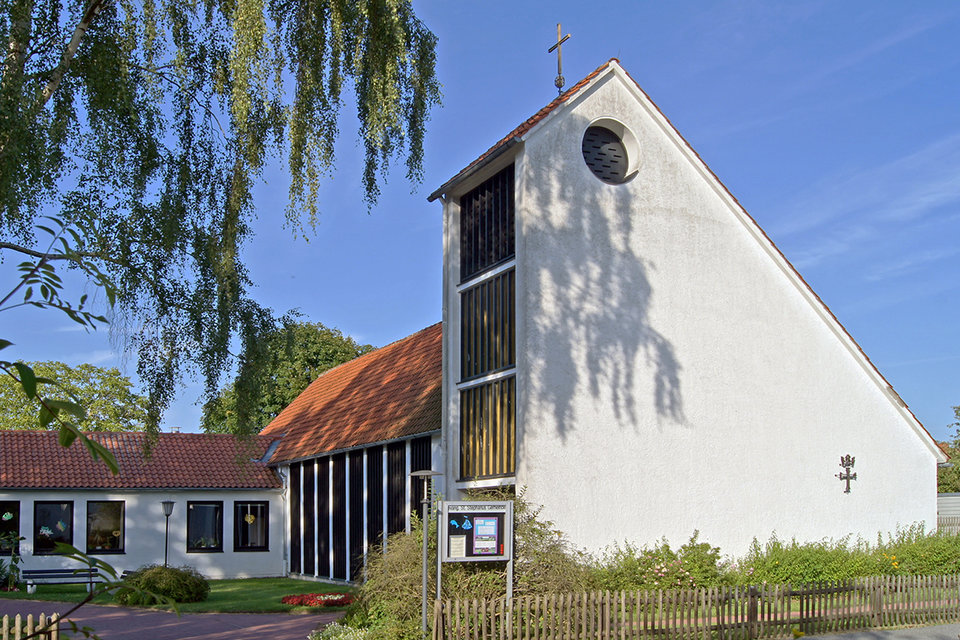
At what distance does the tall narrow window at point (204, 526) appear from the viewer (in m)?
29.1

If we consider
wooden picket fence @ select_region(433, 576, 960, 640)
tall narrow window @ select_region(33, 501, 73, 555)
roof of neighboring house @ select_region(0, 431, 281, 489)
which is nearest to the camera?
wooden picket fence @ select_region(433, 576, 960, 640)

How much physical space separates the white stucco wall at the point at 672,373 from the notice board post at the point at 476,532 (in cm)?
222

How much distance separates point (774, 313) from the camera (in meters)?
19.4

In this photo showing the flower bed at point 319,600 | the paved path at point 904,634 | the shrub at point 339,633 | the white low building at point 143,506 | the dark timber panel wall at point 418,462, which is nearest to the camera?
the shrub at point 339,633

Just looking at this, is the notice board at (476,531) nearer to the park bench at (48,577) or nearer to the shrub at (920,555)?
the shrub at (920,555)

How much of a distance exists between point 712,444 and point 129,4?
489 inches

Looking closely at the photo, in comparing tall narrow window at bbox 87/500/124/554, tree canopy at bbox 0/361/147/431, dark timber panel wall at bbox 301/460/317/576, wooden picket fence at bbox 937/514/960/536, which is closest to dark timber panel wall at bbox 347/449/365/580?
dark timber panel wall at bbox 301/460/317/576

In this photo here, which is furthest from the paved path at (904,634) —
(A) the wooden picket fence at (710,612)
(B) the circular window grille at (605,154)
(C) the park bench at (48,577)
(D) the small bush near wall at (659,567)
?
(C) the park bench at (48,577)

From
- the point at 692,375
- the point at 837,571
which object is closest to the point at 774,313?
the point at 692,375

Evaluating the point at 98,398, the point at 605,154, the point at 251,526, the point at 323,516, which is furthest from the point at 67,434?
the point at 98,398

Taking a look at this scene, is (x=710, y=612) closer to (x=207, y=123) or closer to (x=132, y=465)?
(x=207, y=123)

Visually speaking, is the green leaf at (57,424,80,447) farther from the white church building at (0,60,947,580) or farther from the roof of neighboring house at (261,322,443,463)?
the roof of neighboring house at (261,322,443,463)

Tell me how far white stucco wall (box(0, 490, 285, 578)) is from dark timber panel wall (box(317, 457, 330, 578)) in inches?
150

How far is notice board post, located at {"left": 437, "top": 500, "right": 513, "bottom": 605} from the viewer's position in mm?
13414
